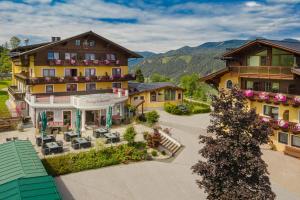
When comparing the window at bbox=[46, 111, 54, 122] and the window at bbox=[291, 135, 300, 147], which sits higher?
the window at bbox=[46, 111, 54, 122]

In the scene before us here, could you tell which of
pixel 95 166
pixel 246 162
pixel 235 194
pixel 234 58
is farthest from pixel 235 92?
pixel 234 58

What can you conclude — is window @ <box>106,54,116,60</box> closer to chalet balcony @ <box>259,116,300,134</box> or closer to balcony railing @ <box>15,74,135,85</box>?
balcony railing @ <box>15,74,135,85</box>

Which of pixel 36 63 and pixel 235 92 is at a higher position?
pixel 36 63

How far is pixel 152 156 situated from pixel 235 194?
13.0m

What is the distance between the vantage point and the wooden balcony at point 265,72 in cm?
2425

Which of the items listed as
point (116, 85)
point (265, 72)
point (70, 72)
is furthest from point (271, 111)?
point (70, 72)

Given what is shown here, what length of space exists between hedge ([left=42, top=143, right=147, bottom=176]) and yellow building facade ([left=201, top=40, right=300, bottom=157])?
10.6 m

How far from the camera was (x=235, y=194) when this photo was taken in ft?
41.3

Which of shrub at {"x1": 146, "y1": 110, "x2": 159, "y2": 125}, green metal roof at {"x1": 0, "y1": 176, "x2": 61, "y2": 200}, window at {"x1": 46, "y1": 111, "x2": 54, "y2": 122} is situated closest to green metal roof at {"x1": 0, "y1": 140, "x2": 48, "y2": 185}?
green metal roof at {"x1": 0, "y1": 176, "x2": 61, "y2": 200}

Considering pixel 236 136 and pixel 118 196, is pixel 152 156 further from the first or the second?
pixel 236 136

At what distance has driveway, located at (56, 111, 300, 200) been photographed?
18227mm

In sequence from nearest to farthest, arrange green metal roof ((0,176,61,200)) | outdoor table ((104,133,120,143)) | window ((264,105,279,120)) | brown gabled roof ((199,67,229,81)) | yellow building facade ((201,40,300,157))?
green metal roof ((0,176,61,200)), yellow building facade ((201,40,300,157)), window ((264,105,279,120)), outdoor table ((104,133,120,143)), brown gabled roof ((199,67,229,81))

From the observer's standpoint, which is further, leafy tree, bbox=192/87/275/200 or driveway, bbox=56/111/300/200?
driveway, bbox=56/111/300/200

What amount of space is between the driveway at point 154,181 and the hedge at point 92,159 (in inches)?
22.5
